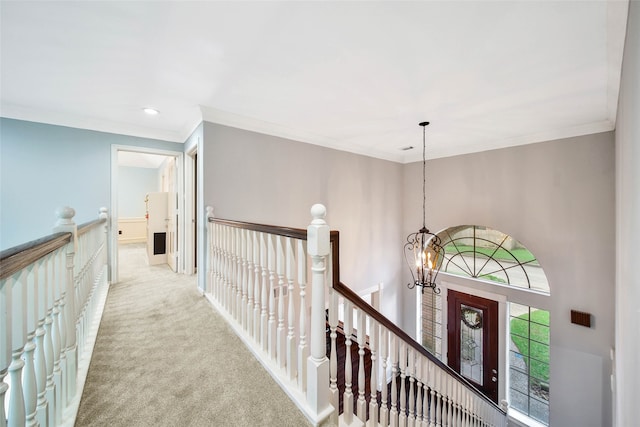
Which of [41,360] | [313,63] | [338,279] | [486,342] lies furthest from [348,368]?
[486,342]

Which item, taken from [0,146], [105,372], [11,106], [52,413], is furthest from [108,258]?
[52,413]

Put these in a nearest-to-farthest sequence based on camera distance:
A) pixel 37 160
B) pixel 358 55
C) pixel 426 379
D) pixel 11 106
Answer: pixel 358 55, pixel 426 379, pixel 11 106, pixel 37 160

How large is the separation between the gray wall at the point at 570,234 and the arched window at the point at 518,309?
0.63ft

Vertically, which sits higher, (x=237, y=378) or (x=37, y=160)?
(x=37, y=160)

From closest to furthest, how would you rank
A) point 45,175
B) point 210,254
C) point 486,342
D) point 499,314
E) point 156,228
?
1. point 210,254
2. point 45,175
3. point 499,314
4. point 486,342
5. point 156,228

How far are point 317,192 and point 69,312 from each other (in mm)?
2936

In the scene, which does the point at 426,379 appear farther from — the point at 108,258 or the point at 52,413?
the point at 108,258

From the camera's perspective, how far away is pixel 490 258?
4.09m

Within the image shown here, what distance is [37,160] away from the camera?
8.84ft

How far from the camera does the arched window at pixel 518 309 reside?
11.7 ft

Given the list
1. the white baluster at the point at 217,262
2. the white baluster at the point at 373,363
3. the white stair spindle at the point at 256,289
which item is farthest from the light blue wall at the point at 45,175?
the white baluster at the point at 373,363

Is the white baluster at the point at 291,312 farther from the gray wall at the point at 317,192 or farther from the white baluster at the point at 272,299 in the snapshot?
the gray wall at the point at 317,192

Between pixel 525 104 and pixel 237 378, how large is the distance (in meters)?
3.58

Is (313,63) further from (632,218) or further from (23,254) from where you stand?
(632,218)
